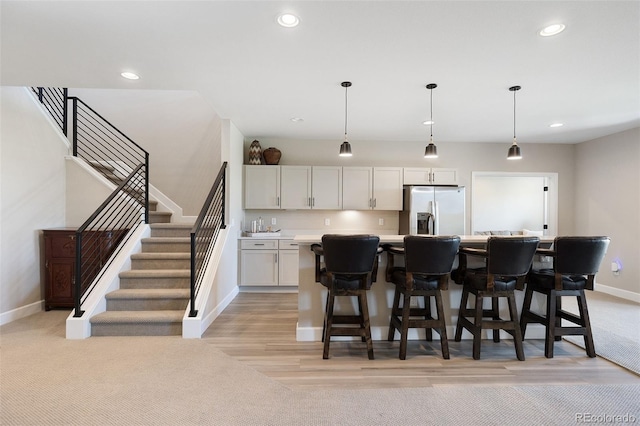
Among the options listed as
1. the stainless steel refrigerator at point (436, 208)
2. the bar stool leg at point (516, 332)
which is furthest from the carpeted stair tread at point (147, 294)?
the stainless steel refrigerator at point (436, 208)

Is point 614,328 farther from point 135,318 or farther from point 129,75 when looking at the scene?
point 129,75

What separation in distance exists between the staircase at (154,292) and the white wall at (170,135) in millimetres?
1389

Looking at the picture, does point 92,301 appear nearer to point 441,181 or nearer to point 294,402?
point 294,402

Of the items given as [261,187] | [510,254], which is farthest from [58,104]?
[510,254]

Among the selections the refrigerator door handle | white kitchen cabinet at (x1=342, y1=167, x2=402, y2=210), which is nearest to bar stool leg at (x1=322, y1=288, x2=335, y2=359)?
white kitchen cabinet at (x1=342, y1=167, x2=402, y2=210)

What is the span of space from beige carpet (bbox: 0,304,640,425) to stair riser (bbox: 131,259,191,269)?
1323mm

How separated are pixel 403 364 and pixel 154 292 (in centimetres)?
278

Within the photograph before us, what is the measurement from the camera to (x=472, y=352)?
2.87 metres

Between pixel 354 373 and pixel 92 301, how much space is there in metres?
2.86

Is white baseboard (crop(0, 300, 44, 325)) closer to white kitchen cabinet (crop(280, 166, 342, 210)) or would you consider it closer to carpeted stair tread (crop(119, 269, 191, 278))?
carpeted stair tread (crop(119, 269, 191, 278))

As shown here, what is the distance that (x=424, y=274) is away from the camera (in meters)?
2.68

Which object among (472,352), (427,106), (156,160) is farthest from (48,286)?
(427,106)

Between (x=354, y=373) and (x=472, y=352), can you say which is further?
(x=472, y=352)

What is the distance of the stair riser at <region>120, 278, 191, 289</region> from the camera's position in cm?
366
